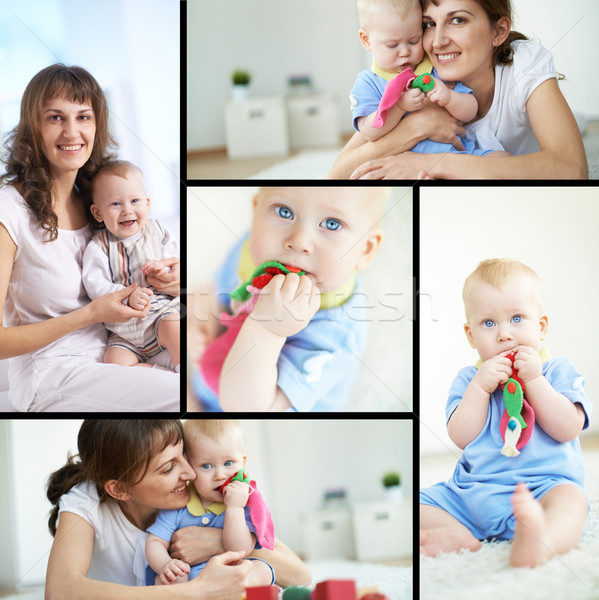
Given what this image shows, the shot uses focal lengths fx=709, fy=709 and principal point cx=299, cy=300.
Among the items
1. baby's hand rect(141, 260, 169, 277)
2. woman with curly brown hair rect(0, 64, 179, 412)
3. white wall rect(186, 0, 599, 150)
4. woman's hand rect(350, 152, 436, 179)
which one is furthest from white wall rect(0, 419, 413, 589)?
white wall rect(186, 0, 599, 150)

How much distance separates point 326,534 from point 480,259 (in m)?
0.59

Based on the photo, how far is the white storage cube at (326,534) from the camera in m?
1.32

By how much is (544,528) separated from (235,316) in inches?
26.1

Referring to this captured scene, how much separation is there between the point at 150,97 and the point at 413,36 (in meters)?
0.49

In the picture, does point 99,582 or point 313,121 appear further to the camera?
point 313,121

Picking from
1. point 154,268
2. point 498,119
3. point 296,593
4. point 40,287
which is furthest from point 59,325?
point 498,119

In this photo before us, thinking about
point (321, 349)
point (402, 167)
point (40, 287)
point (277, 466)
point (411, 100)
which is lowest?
point (277, 466)

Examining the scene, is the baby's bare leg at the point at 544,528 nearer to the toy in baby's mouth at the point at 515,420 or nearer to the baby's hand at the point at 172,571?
the toy in baby's mouth at the point at 515,420

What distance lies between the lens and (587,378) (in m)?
1.30

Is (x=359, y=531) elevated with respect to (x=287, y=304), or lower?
lower

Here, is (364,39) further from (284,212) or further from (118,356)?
(118,356)

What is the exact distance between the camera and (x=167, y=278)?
1296mm

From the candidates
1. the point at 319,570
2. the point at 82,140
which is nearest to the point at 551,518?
the point at 319,570

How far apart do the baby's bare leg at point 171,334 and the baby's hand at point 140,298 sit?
0.04 metres
